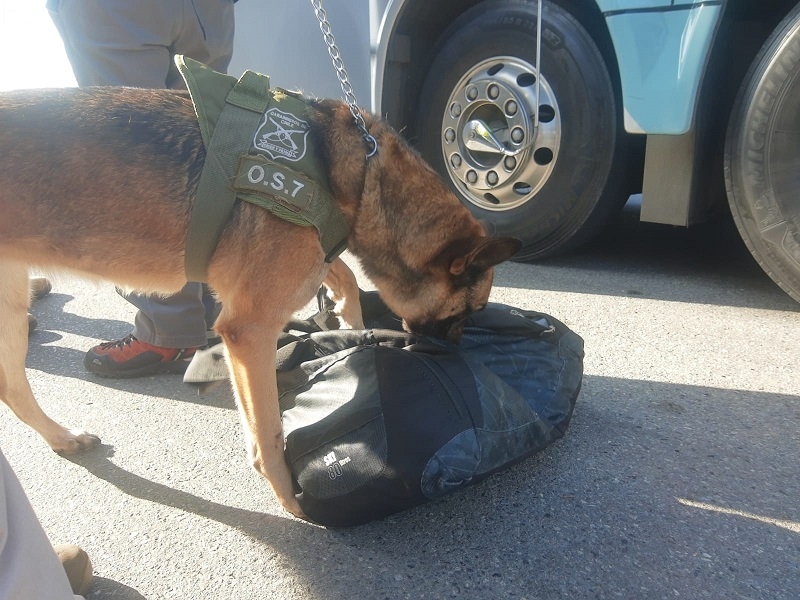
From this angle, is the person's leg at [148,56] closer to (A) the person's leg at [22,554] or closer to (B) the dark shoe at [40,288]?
(B) the dark shoe at [40,288]

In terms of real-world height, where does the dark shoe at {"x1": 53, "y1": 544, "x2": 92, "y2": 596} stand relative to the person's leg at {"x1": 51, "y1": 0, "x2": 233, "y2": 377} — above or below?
below

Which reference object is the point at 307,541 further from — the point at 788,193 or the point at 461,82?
the point at 461,82

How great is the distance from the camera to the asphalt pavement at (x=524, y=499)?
158 cm

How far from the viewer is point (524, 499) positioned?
6.15 ft

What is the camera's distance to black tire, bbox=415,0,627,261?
3.42 metres

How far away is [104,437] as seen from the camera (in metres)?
2.34

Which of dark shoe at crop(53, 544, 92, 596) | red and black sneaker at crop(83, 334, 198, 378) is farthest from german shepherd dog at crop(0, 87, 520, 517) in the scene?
red and black sneaker at crop(83, 334, 198, 378)

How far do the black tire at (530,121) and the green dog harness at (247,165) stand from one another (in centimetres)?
196

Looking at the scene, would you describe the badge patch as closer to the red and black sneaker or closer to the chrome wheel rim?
the red and black sneaker

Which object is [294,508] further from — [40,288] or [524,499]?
[40,288]

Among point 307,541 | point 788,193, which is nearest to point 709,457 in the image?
point 307,541

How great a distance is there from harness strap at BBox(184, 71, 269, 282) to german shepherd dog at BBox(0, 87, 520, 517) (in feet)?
0.13

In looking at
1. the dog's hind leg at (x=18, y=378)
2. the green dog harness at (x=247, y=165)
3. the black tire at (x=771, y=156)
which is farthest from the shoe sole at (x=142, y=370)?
the black tire at (x=771, y=156)

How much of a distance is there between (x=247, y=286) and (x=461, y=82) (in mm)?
2501
